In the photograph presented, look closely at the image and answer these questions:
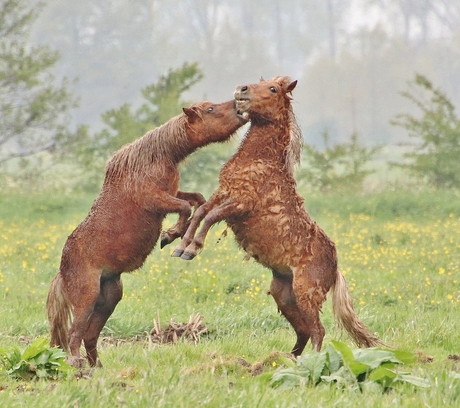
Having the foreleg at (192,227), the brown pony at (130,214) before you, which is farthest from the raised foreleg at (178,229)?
the foreleg at (192,227)

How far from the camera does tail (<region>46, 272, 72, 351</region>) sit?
20.1 feet

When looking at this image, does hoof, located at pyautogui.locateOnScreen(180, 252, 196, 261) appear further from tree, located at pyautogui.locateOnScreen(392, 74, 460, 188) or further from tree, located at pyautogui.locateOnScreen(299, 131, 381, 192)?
A: tree, located at pyautogui.locateOnScreen(392, 74, 460, 188)

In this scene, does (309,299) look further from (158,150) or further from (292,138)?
(158,150)

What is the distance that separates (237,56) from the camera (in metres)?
56.9

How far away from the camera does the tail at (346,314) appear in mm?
6008

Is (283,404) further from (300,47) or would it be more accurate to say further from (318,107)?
(300,47)

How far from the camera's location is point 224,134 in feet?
19.8

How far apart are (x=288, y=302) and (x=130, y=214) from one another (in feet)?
4.29

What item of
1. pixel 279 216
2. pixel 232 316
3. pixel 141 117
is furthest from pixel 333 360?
pixel 141 117

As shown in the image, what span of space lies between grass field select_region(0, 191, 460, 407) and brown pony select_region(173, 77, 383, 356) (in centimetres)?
52

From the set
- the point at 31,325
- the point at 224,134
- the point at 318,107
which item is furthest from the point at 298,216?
the point at 318,107

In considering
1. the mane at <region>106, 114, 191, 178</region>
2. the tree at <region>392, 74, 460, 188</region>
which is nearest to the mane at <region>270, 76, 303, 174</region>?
the mane at <region>106, 114, 191, 178</region>

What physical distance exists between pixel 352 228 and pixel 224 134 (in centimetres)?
912

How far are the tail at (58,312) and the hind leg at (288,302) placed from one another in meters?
1.53
